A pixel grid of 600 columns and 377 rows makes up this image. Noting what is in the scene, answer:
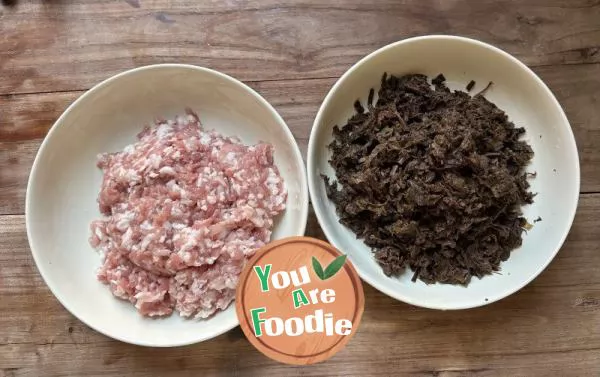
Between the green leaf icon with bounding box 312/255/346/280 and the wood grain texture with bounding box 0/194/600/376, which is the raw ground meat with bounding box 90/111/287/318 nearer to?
the wood grain texture with bounding box 0/194/600/376

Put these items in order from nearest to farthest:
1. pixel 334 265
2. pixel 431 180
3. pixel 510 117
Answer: pixel 334 265, pixel 431 180, pixel 510 117

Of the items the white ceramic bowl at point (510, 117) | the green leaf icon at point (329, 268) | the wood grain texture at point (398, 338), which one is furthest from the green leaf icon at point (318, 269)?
the wood grain texture at point (398, 338)

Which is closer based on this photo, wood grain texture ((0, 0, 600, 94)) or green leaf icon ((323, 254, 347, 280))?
green leaf icon ((323, 254, 347, 280))

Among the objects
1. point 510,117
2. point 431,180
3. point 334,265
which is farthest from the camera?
point 510,117

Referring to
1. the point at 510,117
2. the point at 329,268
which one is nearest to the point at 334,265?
the point at 329,268

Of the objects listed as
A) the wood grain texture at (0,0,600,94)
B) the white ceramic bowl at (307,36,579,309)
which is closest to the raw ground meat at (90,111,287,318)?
the white ceramic bowl at (307,36,579,309)

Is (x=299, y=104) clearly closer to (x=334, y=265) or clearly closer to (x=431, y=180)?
(x=431, y=180)

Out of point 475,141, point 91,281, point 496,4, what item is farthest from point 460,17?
point 91,281

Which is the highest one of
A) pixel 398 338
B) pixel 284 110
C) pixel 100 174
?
pixel 284 110
